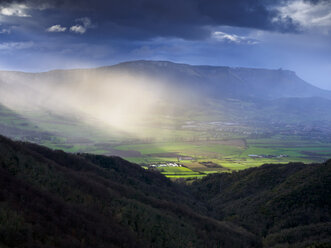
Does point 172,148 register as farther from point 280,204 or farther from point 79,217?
→ point 79,217

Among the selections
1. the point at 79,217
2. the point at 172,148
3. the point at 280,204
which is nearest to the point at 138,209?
the point at 79,217

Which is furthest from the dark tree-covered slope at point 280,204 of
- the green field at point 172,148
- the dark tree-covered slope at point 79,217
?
the green field at point 172,148

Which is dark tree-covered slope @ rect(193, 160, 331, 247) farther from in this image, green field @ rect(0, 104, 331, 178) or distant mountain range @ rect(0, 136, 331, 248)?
green field @ rect(0, 104, 331, 178)

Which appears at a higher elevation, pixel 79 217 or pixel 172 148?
pixel 79 217

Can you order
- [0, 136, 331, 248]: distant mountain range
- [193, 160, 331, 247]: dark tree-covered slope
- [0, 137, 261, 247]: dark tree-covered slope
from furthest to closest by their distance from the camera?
[193, 160, 331, 247]: dark tree-covered slope, [0, 136, 331, 248]: distant mountain range, [0, 137, 261, 247]: dark tree-covered slope

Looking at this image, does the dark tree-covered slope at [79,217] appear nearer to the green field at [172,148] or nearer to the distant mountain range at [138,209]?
the distant mountain range at [138,209]

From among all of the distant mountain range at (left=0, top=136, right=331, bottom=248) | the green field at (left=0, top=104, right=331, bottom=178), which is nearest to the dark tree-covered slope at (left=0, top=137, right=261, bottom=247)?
the distant mountain range at (left=0, top=136, right=331, bottom=248)

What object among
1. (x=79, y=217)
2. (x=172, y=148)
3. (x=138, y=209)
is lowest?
(x=172, y=148)

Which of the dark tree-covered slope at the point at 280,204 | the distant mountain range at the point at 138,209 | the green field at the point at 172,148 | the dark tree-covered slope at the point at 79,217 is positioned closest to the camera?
the dark tree-covered slope at the point at 79,217

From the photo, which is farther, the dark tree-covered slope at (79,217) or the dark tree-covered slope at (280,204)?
the dark tree-covered slope at (280,204)

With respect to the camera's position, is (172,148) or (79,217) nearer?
(79,217)
